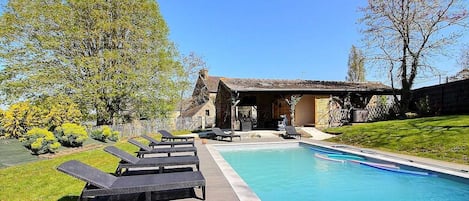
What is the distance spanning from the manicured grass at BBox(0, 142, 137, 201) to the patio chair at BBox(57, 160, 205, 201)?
1204 millimetres

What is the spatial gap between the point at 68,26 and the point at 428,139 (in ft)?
64.9

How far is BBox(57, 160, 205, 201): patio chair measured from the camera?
369 centimetres

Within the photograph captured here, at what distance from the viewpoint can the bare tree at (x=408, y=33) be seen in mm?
20250

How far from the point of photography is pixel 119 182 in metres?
4.12

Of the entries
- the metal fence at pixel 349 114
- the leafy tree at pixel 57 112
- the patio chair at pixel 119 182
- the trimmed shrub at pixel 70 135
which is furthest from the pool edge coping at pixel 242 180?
the metal fence at pixel 349 114

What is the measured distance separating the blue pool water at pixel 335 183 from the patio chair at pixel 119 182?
2.41m

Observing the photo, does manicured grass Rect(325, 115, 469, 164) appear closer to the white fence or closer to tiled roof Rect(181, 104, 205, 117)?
the white fence

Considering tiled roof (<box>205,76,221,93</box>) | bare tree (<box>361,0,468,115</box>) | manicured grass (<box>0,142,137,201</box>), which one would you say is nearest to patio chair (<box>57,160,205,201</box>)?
manicured grass (<box>0,142,137,201</box>)

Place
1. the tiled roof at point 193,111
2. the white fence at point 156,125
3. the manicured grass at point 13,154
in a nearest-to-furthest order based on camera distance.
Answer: the manicured grass at point 13,154
the white fence at point 156,125
the tiled roof at point 193,111

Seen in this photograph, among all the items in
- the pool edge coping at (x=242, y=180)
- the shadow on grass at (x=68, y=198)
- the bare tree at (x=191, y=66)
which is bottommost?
the shadow on grass at (x=68, y=198)

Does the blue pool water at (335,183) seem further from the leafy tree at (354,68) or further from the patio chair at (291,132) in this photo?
the leafy tree at (354,68)

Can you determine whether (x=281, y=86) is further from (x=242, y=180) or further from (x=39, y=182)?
(x=39, y=182)

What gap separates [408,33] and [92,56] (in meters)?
23.1

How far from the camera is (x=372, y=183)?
7.08 m
